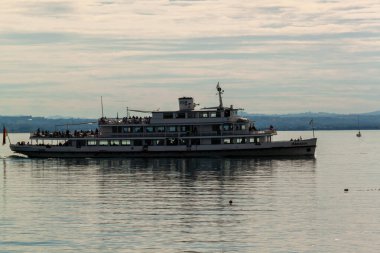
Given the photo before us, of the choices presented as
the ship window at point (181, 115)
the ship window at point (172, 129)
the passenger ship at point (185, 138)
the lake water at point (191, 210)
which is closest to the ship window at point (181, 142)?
the passenger ship at point (185, 138)

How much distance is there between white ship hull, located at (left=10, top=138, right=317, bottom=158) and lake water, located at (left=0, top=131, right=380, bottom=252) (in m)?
20.9

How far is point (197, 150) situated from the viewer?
12150 cm

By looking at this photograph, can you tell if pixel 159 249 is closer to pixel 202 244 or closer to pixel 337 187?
pixel 202 244

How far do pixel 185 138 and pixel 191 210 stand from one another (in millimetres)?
64078

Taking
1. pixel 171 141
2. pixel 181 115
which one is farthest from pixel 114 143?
pixel 181 115

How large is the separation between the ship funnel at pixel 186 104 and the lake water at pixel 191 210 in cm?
2469

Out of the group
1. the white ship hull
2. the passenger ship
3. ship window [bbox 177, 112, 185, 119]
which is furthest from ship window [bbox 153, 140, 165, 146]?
ship window [bbox 177, 112, 185, 119]

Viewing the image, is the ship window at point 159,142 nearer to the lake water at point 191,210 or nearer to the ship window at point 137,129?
the ship window at point 137,129

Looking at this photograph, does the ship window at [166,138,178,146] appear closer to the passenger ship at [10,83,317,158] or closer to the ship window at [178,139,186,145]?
the passenger ship at [10,83,317,158]

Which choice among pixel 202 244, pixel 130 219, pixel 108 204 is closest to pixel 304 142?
pixel 108 204

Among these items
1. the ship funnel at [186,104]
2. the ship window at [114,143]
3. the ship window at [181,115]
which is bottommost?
the ship window at [114,143]

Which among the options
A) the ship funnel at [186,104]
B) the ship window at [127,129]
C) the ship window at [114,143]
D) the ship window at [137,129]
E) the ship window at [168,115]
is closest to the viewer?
the ship funnel at [186,104]

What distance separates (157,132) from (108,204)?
199 feet

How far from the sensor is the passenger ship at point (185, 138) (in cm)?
12012
